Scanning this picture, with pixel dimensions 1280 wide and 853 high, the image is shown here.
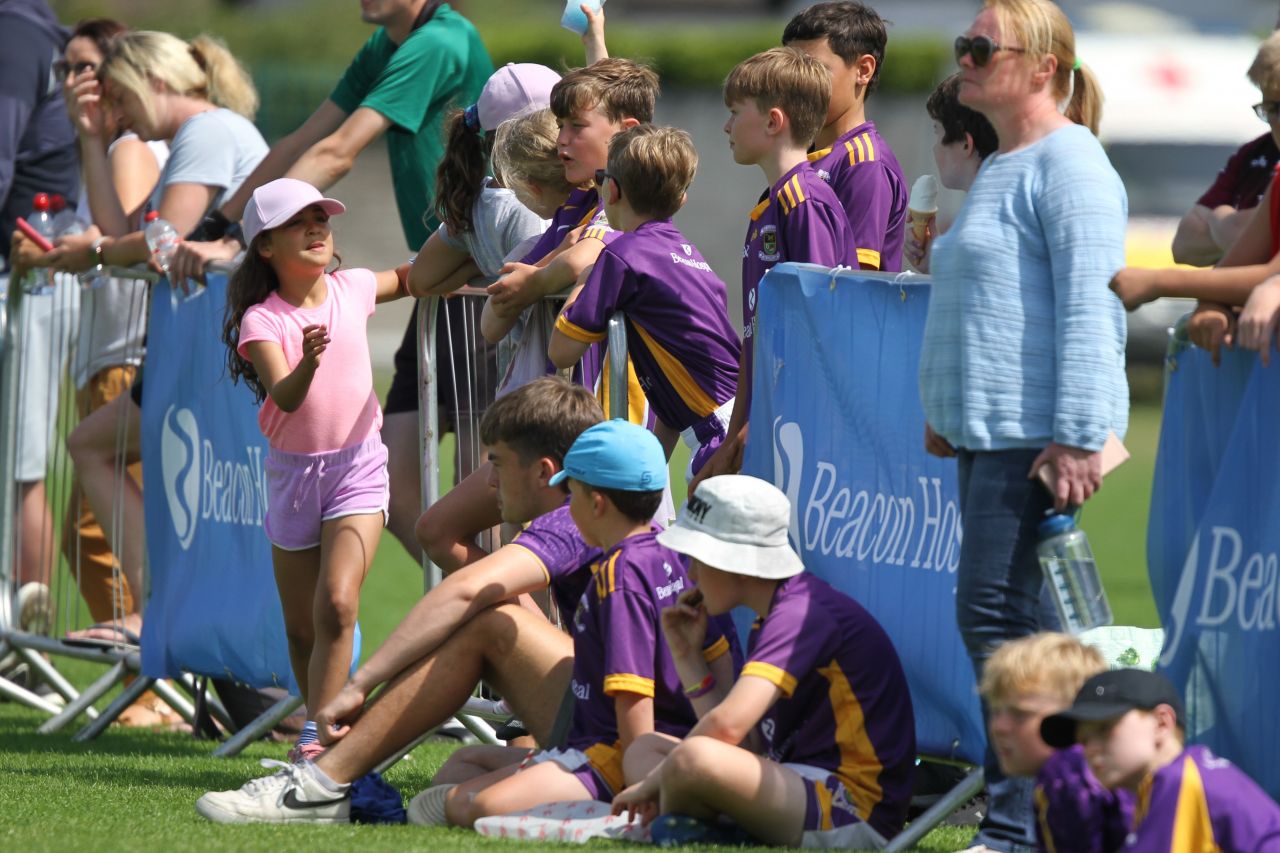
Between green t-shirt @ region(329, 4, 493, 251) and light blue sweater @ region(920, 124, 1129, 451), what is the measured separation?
3.34 metres

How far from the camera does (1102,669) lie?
155 inches

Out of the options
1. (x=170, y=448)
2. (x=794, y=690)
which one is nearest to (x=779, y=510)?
(x=794, y=690)

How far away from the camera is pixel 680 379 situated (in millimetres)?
5750

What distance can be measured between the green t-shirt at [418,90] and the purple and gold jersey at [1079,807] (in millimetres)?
4080

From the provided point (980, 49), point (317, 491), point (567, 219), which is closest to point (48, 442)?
point (317, 491)

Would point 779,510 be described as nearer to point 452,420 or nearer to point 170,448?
point 452,420

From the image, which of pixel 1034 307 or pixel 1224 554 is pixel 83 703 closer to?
pixel 1034 307

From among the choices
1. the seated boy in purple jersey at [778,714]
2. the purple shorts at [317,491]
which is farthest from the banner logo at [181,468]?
the seated boy in purple jersey at [778,714]

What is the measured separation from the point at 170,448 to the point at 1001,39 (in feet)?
12.7

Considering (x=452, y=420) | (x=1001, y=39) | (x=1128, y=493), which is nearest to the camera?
(x=1001, y=39)

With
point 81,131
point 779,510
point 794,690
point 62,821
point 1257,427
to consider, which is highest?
point 81,131

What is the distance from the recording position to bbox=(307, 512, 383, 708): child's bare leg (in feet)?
19.1

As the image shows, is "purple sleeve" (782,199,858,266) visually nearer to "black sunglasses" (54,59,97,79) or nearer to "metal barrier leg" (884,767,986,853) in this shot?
"metal barrier leg" (884,767,986,853)

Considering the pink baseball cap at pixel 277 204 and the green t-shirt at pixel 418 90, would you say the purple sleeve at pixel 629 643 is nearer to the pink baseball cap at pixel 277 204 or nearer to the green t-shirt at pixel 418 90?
the pink baseball cap at pixel 277 204
